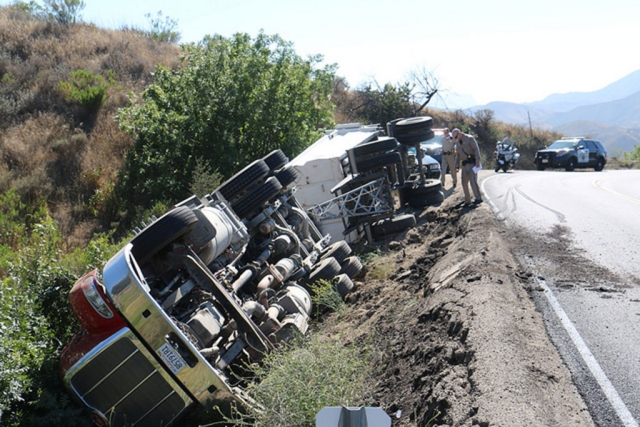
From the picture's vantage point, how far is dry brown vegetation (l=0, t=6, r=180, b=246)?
924 inches

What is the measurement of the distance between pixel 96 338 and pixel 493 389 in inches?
148

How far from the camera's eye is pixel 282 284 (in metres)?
9.66

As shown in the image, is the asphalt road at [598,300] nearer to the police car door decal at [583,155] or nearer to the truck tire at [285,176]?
the truck tire at [285,176]

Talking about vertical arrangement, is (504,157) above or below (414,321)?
below

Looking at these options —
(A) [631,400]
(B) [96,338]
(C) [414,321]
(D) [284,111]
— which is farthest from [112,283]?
(D) [284,111]

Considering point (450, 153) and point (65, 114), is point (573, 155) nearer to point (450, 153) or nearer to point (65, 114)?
point (450, 153)

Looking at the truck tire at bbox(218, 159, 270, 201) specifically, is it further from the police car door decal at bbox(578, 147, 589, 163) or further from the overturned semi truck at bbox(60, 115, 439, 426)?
the police car door decal at bbox(578, 147, 589, 163)

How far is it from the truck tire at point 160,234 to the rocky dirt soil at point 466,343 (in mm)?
2291

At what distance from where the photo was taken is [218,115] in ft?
68.3

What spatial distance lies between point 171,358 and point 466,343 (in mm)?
2720

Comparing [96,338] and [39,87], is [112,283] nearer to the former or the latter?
[96,338]

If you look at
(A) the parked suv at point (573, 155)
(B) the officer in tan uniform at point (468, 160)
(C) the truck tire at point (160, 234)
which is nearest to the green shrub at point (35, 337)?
(C) the truck tire at point (160, 234)

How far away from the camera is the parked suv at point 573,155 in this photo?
3347 cm

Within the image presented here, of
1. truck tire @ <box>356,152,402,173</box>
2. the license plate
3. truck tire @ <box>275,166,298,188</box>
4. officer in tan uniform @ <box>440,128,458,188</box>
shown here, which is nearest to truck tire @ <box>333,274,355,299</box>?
truck tire @ <box>275,166,298,188</box>
